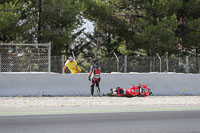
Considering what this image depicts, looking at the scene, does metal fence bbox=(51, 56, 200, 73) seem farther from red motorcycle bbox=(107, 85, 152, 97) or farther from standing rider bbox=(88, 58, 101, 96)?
standing rider bbox=(88, 58, 101, 96)

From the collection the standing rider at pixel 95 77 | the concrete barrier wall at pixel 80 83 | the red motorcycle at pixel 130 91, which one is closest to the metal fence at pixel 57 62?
the concrete barrier wall at pixel 80 83

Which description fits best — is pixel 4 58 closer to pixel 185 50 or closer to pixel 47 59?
pixel 47 59

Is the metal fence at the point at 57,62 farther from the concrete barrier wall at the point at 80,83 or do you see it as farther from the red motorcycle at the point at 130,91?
the red motorcycle at the point at 130,91

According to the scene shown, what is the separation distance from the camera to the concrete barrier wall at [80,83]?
15.1 metres

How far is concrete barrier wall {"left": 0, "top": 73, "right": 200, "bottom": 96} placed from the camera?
15.1 m

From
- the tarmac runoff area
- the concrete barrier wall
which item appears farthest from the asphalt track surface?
the concrete barrier wall

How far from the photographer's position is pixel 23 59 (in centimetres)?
1595

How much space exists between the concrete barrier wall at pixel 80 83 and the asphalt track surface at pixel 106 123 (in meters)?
5.20

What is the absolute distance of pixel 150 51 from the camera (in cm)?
3008

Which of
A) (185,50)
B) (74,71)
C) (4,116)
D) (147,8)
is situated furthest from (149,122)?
(185,50)

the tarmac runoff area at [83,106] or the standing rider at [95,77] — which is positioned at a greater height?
the standing rider at [95,77]

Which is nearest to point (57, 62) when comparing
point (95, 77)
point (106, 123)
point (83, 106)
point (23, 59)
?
point (23, 59)

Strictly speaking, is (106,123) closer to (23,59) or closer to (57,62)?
(23,59)

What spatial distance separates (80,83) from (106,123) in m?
7.15
